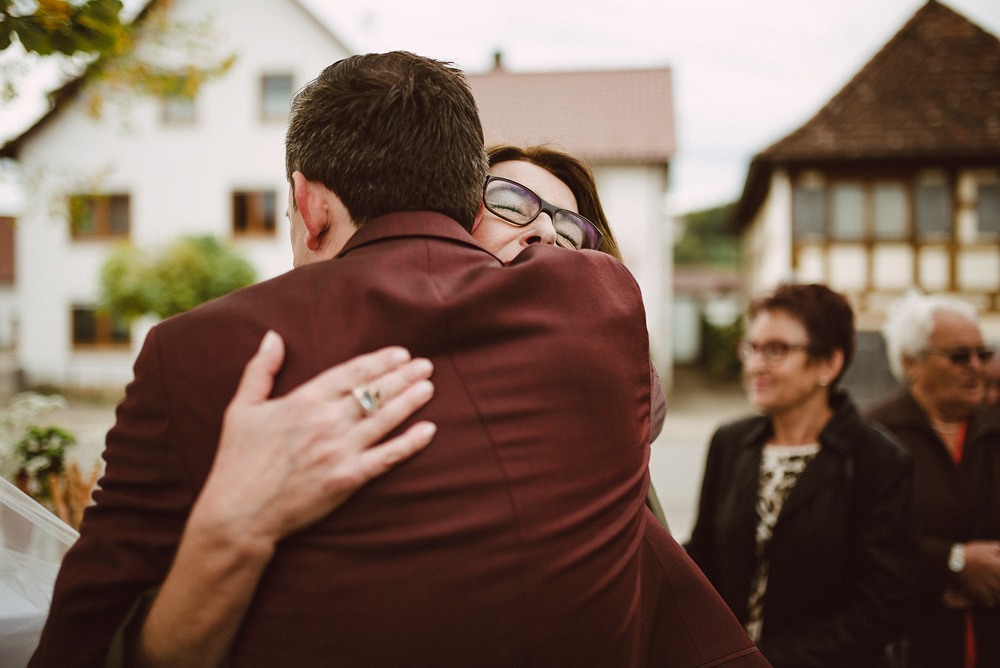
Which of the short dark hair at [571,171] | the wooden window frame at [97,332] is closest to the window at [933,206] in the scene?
the short dark hair at [571,171]

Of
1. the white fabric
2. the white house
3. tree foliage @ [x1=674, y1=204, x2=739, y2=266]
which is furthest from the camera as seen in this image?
tree foliage @ [x1=674, y1=204, x2=739, y2=266]

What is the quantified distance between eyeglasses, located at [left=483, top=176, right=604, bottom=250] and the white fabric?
4.31ft

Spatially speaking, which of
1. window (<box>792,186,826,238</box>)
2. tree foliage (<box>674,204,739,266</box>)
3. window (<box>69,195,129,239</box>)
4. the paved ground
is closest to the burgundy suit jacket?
the paved ground

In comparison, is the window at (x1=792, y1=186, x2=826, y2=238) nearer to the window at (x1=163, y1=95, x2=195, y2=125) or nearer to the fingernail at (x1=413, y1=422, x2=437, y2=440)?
the window at (x1=163, y1=95, x2=195, y2=125)

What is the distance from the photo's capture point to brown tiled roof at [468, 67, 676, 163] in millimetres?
20781

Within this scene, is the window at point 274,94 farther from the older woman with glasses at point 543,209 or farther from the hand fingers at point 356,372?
the hand fingers at point 356,372

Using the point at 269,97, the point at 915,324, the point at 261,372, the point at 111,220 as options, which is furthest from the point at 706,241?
the point at 261,372

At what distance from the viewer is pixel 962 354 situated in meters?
3.58

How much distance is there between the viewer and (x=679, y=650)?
1.45m

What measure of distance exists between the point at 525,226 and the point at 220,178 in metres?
21.1

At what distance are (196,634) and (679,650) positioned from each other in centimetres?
89

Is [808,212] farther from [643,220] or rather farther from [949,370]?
[949,370]

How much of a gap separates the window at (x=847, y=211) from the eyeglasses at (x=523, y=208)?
16.7m

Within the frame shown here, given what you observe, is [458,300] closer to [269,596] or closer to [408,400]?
[408,400]
